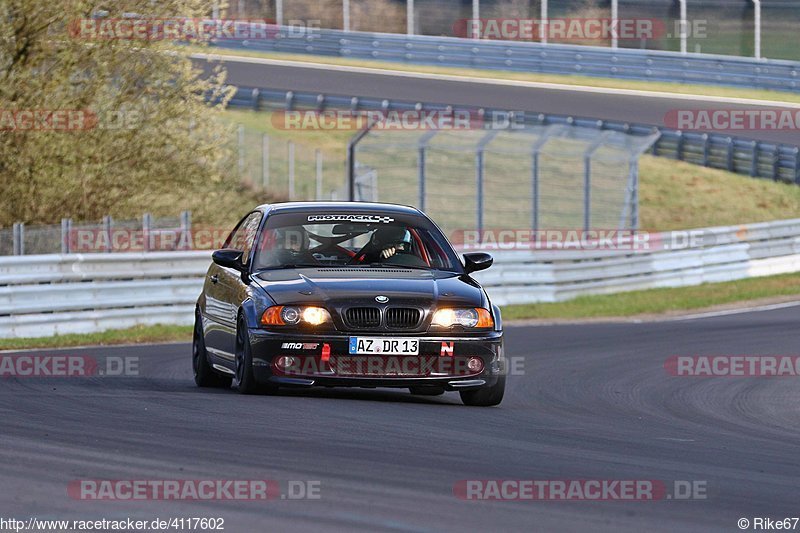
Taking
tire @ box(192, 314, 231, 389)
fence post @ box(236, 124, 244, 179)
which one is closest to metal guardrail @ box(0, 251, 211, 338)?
tire @ box(192, 314, 231, 389)

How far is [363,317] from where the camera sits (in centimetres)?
1016

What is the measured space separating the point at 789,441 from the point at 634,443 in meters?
1.07

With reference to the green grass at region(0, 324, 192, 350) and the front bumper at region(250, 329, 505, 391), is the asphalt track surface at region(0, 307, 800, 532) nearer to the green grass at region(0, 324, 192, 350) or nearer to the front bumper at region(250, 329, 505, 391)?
the front bumper at region(250, 329, 505, 391)

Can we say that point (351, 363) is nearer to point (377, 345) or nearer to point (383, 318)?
point (377, 345)

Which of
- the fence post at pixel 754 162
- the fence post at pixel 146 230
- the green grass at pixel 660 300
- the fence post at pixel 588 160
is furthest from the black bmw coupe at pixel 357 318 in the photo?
the fence post at pixel 754 162

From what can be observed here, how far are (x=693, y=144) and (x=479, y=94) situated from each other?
6900 mm

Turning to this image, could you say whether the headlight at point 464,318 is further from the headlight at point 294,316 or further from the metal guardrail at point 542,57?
the metal guardrail at point 542,57

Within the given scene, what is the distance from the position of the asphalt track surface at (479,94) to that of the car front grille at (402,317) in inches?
1063

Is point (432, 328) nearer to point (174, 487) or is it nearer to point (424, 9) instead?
point (174, 487)

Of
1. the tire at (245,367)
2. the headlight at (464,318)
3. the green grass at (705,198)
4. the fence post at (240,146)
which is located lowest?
the green grass at (705,198)

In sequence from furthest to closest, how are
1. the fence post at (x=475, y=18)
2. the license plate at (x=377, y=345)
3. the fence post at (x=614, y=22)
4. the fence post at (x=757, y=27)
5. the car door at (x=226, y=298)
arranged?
the fence post at (x=475, y=18), the fence post at (x=614, y=22), the fence post at (x=757, y=27), the car door at (x=226, y=298), the license plate at (x=377, y=345)

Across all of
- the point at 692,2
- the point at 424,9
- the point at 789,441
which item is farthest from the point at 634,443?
the point at 424,9

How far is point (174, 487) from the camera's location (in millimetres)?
6594

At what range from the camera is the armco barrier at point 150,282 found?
57.4 ft
